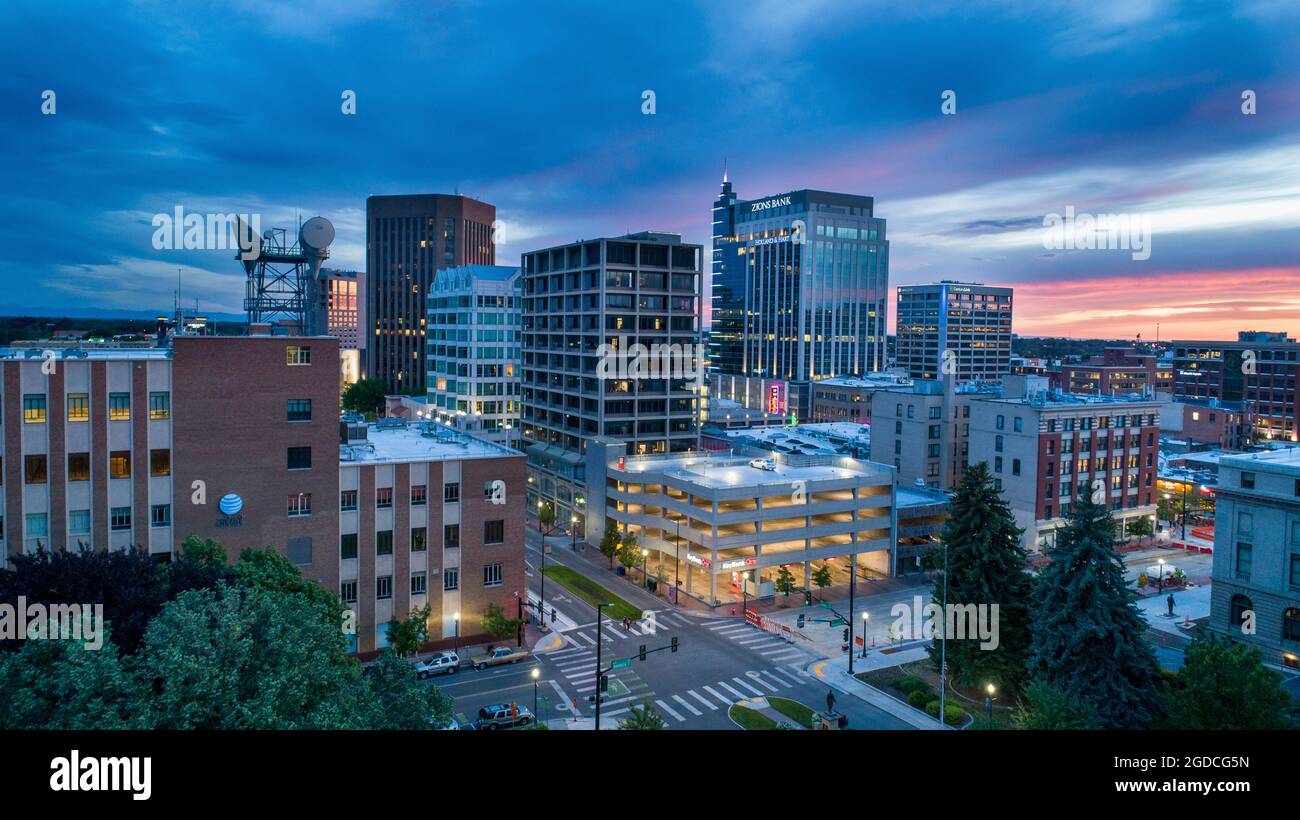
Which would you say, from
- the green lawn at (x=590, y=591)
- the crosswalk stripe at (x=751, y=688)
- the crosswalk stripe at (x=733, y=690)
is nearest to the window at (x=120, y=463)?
the green lawn at (x=590, y=591)

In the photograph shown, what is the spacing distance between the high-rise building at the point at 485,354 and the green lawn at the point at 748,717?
223ft

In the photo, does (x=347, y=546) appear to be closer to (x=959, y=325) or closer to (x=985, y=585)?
(x=985, y=585)

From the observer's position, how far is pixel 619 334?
264 feet

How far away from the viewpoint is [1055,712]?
2905cm

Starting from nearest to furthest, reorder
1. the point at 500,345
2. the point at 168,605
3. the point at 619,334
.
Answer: the point at 168,605
the point at 619,334
the point at 500,345

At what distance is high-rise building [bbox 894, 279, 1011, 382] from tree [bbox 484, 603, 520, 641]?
529 ft

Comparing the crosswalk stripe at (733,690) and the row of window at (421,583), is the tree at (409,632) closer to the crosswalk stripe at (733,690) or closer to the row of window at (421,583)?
the row of window at (421,583)

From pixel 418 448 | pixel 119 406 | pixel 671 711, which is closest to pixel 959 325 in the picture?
pixel 418 448

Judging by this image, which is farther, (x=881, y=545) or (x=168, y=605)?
(x=881, y=545)

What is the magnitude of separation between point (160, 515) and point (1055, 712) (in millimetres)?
42496

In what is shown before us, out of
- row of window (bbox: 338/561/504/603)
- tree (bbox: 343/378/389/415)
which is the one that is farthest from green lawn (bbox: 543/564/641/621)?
tree (bbox: 343/378/389/415)

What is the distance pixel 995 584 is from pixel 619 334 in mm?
45631

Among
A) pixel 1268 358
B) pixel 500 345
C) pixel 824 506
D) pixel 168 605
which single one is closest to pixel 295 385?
pixel 168 605
